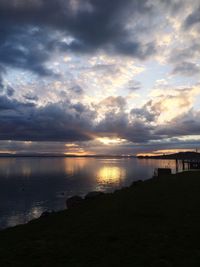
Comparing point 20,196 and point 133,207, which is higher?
point 133,207

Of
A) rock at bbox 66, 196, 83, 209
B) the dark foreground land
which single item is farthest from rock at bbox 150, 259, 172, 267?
rock at bbox 66, 196, 83, 209

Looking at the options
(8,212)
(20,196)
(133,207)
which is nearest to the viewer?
(133,207)

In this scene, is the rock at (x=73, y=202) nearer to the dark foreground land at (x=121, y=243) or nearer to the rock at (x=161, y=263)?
the dark foreground land at (x=121, y=243)

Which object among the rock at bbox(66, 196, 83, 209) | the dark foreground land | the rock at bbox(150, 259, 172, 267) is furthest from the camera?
the rock at bbox(66, 196, 83, 209)

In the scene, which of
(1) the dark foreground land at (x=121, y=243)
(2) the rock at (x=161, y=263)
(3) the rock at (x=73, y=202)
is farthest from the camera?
(3) the rock at (x=73, y=202)

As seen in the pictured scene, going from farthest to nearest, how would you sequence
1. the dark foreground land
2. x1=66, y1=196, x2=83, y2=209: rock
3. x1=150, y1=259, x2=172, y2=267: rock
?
x1=66, y1=196, x2=83, y2=209: rock < the dark foreground land < x1=150, y1=259, x2=172, y2=267: rock

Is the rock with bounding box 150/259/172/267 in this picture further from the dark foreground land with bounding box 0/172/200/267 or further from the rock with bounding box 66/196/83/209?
the rock with bounding box 66/196/83/209

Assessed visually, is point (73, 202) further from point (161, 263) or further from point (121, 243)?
point (161, 263)

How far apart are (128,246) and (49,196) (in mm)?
49270

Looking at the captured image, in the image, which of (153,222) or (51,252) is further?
(153,222)

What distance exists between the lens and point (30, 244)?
1279 cm

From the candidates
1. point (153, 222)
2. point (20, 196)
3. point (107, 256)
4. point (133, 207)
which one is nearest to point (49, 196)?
point (20, 196)

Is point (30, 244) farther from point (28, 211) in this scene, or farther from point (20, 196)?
point (20, 196)

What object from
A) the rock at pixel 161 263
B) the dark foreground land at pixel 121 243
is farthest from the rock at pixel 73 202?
the rock at pixel 161 263
